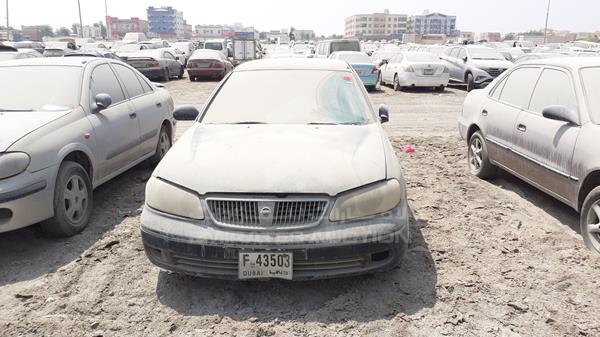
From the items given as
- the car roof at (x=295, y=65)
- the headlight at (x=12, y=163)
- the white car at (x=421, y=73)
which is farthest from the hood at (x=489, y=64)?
the headlight at (x=12, y=163)

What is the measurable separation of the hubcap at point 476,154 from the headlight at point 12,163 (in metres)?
5.26

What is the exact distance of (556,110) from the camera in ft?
14.9

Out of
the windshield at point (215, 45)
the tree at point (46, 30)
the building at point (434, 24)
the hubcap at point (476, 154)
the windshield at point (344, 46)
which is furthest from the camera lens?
the building at point (434, 24)

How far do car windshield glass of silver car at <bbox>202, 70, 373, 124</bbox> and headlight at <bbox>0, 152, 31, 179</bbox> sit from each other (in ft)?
4.99

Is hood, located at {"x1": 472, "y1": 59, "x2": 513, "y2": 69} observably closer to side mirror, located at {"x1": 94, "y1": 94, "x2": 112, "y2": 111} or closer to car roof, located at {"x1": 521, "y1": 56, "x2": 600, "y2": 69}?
car roof, located at {"x1": 521, "y1": 56, "x2": 600, "y2": 69}

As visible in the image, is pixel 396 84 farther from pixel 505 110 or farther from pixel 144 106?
pixel 144 106

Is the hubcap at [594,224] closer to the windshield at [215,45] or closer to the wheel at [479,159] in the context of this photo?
the wheel at [479,159]

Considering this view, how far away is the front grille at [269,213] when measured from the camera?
10.2 ft

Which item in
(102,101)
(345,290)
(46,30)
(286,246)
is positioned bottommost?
(345,290)

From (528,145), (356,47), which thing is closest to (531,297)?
(528,145)

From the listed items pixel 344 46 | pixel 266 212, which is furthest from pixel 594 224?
pixel 344 46

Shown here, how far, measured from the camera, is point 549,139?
187 inches

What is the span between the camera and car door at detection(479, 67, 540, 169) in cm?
550

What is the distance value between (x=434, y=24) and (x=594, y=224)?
166m
